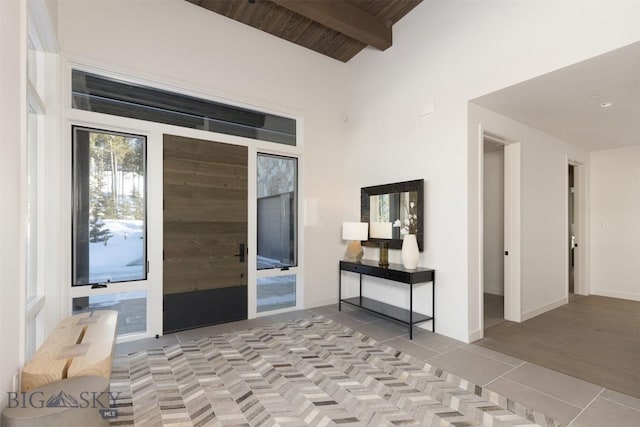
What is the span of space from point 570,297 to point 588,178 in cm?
218

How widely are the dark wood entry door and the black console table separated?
5.19 feet

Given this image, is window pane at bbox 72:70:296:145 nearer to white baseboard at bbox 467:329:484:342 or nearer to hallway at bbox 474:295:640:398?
white baseboard at bbox 467:329:484:342

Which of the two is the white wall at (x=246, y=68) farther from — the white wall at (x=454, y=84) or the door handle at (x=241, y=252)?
the door handle at (x=241, y=252)

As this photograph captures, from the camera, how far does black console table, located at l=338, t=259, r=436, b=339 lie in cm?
357

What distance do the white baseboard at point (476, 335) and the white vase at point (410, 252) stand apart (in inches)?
36.3

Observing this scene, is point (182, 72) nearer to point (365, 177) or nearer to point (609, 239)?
point (365, 177)

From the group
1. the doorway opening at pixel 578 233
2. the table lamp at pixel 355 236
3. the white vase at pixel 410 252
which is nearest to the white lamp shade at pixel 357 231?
the table lamp at pixel 355 236

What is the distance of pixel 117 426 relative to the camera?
1.98 meters

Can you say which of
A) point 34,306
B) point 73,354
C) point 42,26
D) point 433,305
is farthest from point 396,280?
point 42,26

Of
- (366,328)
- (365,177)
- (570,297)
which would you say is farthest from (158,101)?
(570,297)

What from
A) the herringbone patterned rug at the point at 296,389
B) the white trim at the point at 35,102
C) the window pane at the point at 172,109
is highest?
the window pane at the point at 172,109

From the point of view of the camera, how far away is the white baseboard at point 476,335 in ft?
11.2

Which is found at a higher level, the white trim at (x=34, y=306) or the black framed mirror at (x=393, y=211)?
the black framed mirror at (x=393, y=211)

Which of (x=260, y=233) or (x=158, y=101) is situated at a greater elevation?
(x=158, y=101)
